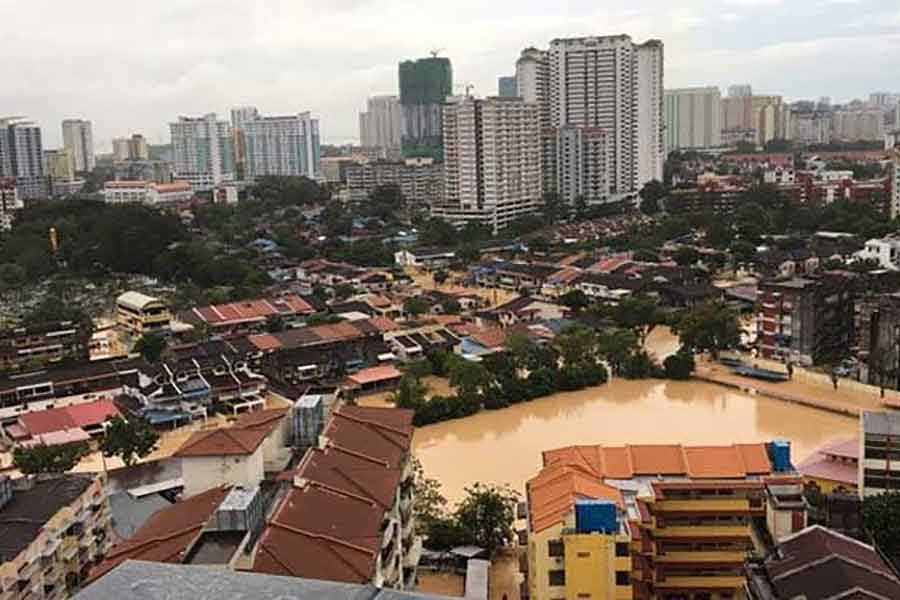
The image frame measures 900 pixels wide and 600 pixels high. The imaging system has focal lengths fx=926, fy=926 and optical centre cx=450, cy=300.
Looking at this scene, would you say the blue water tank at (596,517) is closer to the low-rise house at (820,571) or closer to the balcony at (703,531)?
the balcony at (703,531)

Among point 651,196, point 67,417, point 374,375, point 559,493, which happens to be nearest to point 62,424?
point 67,417

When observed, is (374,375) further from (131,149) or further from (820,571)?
(131,149)

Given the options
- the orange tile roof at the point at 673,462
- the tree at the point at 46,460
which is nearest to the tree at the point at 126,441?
the tree at the point at 46,460

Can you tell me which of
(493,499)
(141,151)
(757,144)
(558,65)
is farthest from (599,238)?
(141,151)

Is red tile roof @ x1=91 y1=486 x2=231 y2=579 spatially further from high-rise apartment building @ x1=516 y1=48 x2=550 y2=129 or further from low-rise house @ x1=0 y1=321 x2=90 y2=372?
high-rise apartment building @ x1=516 y1=48 x2=550 y2=129

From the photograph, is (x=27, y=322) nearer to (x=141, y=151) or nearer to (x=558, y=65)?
(x=558, y=65)

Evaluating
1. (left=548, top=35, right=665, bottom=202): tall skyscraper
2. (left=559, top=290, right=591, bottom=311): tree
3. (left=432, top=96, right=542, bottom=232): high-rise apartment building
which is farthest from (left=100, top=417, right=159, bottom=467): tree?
(left=548, top=35, right=665, bottom=202): tall skyscraper
